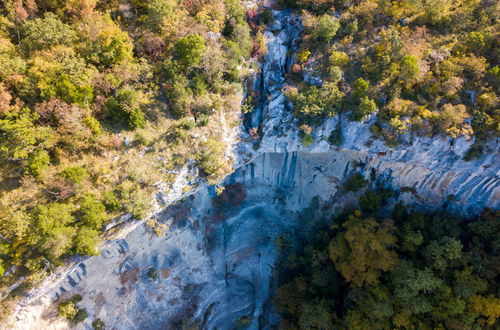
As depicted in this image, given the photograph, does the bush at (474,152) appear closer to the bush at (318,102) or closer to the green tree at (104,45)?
the bush at (318,102)

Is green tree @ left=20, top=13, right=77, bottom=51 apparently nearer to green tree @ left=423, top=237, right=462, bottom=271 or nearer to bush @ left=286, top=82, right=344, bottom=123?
bush @ left=286, top=82, right=344, bottom=123

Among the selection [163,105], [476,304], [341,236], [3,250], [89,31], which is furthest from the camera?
[341,236]

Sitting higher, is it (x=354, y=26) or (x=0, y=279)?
(x=354, y=26)

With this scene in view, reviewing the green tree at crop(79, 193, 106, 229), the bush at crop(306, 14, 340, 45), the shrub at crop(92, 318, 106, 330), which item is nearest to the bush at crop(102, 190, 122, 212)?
the green tree at crop(79, 193, 106, 229)

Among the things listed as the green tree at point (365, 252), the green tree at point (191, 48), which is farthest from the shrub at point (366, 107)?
the green tree at point (191, 48)

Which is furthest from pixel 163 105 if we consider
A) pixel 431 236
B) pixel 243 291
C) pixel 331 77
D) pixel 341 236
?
pixel 431 236

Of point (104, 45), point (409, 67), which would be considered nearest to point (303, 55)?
point (409, 67)

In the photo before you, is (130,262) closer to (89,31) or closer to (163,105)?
(163,105)
